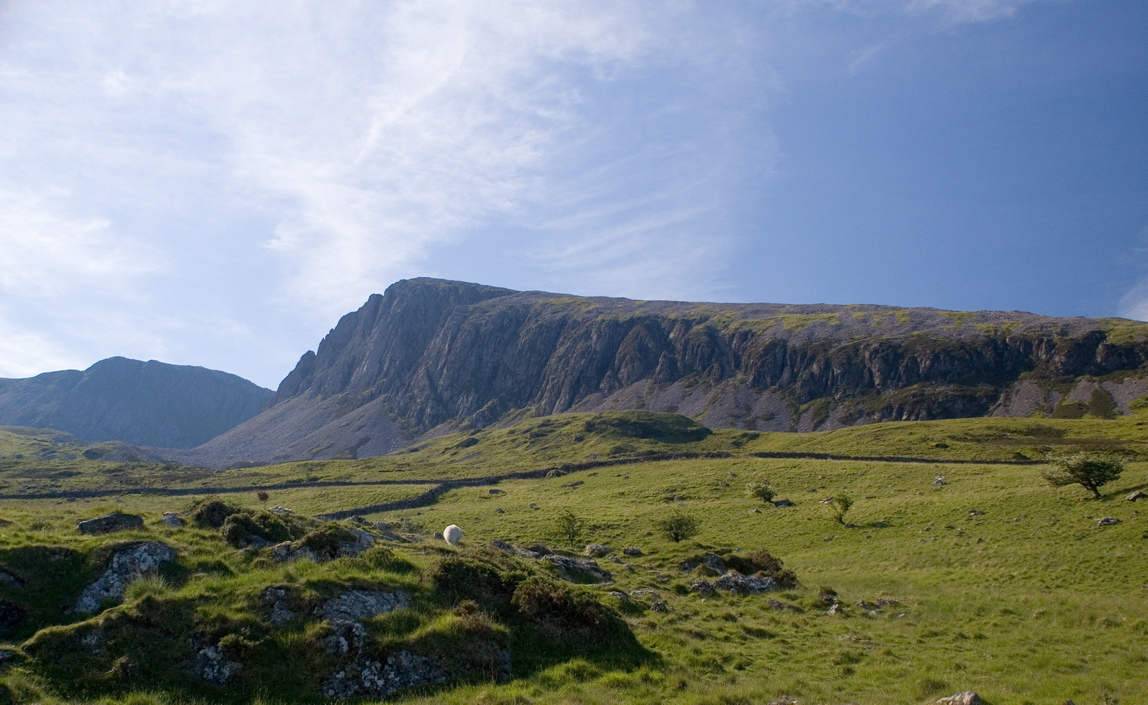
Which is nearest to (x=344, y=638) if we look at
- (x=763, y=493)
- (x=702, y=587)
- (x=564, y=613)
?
(x=564, y=613)

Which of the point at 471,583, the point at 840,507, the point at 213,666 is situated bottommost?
the point at 840,507

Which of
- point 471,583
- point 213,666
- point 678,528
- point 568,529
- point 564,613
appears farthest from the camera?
point 568,529

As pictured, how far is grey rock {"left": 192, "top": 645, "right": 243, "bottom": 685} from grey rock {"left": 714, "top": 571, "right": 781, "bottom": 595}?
21432 millimetres

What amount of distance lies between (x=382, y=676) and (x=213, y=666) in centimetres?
368

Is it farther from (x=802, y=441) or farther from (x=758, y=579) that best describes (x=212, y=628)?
(x=802, y=441)

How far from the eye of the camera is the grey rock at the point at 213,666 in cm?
1366

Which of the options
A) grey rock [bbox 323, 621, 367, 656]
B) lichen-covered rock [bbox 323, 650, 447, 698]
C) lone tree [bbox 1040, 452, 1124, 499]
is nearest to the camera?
lichen-covered rock [bbox 323, 650, 447, 698]

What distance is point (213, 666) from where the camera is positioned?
45.5ft

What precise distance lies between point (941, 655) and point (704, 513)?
137 ft

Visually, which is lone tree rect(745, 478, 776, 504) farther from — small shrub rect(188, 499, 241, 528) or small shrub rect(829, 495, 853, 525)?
small shrub rect(188, 499, 241, 528)

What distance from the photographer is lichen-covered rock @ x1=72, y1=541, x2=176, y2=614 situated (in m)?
15.5

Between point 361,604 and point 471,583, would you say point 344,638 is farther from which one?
point 471,583

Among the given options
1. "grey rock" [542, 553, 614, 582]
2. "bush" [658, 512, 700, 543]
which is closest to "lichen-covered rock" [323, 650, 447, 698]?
A: "grey rock" [542, 553, 614, 582]

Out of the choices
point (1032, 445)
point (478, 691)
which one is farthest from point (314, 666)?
point (1032, 445)
